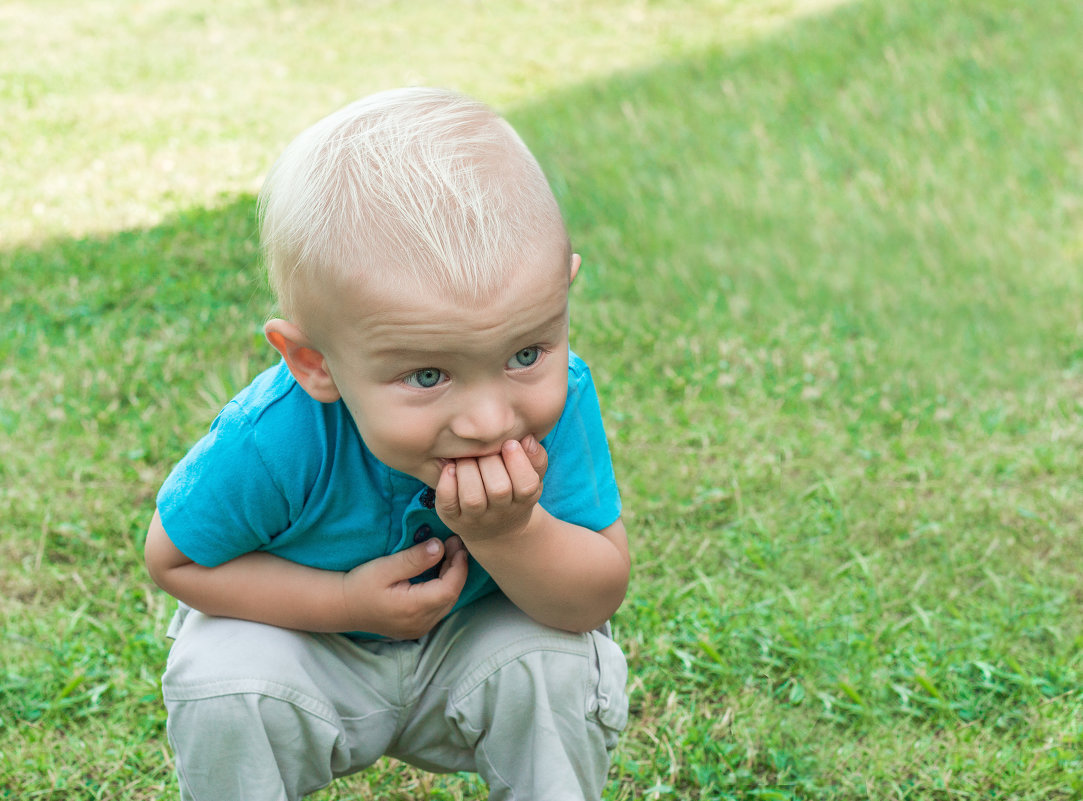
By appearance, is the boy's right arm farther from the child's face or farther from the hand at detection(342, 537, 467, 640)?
the child's face

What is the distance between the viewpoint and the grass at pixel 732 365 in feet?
8.01

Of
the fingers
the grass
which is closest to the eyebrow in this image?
the fingers

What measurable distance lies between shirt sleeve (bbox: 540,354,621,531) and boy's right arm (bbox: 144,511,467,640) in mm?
202

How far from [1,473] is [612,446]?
176 cm

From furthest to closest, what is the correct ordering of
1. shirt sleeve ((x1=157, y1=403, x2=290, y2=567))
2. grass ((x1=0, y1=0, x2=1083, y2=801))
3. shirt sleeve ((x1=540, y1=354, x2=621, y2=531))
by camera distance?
grass ((x1=0, y1=0, x2=1083, y2=801)), shirt sleeve ((x1=540, y1=354, x2=621, y2=531)), shirt sleeve ((x1=157, y1=403, x2=290, y2=567))

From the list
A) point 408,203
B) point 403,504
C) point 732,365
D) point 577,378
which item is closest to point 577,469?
point 577,378

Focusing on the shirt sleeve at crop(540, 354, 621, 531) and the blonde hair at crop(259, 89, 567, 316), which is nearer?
the blonde hair at crop(259, 89, 567, 316)

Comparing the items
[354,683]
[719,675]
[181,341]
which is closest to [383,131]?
[354,683]

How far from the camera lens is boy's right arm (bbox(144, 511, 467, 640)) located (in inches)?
69.8

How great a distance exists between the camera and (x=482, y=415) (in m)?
1.51

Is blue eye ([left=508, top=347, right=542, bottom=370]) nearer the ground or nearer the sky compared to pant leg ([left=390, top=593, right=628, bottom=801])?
nearer the sky

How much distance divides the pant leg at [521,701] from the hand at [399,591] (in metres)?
0.11

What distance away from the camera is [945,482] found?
3.28 m

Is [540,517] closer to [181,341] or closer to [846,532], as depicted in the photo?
[846,532]
